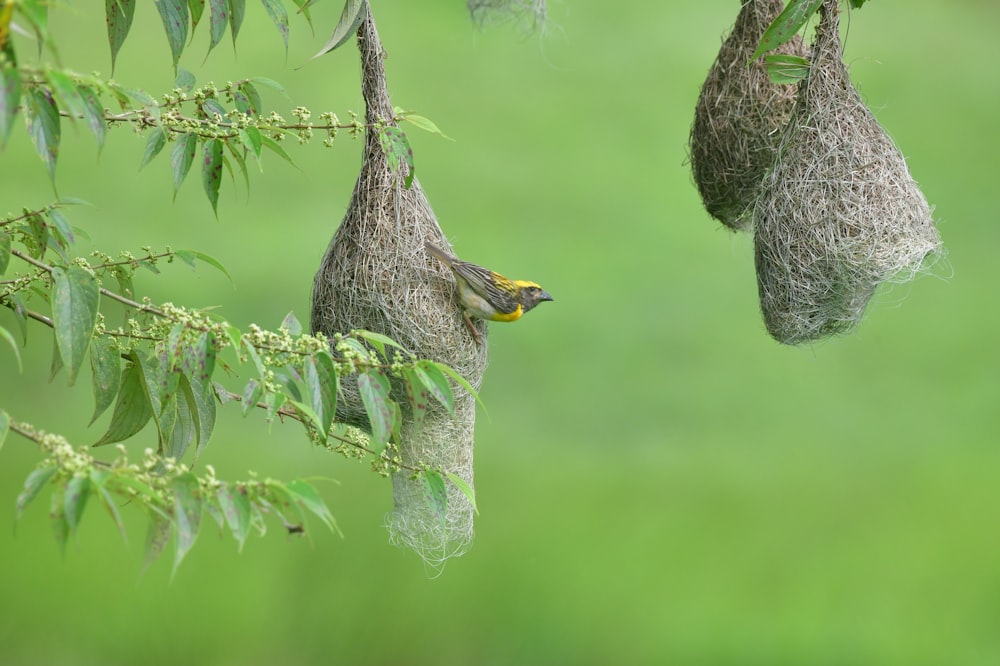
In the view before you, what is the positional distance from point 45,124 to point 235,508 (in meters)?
0.48

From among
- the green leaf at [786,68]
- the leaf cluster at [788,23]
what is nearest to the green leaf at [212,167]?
the leaf cluster at [788,23]

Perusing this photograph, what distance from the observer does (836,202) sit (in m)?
2.12

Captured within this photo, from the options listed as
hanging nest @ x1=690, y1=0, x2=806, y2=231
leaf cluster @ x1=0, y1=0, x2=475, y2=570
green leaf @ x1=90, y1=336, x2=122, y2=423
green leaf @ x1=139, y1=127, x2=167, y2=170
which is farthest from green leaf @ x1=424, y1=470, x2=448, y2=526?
hanging nest @ x1=690, y1=0, x2=806, y2=231

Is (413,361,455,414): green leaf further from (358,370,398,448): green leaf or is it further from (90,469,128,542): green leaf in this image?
(90,469,128,542): green leaf

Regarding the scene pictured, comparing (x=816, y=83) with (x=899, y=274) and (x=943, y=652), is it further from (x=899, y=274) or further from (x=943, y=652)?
(x=943, y=652)

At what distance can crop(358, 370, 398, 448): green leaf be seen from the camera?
1.36 metres

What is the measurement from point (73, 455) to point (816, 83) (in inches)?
63.0

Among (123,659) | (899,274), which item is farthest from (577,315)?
(899,274)

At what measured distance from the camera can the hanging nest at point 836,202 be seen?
2109mm

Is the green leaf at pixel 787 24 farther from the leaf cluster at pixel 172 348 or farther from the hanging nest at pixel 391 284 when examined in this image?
the hanging nest at pixel 391 284

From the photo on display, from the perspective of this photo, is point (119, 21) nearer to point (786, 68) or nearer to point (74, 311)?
point (74, 311)

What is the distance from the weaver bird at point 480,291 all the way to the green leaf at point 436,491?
2.19ft

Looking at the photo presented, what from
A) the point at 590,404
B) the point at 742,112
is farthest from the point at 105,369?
the point at 590,404

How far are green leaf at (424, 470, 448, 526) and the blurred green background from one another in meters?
2.71
